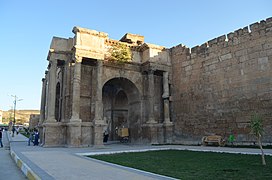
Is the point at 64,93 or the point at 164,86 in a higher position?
the point at 164,86

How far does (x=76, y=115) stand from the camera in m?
14.2

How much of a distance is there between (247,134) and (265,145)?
1.13 m

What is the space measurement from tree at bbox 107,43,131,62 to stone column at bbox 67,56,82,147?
2457 millimetres

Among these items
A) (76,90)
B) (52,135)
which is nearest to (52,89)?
(76,90)

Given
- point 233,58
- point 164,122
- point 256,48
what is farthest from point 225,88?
point 164,122

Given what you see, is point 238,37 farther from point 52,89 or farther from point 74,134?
point 52,89

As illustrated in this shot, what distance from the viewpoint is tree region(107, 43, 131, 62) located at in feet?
53.8

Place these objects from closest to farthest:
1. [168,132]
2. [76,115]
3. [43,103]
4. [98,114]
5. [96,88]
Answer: [76,115], [98,114], [96,88], [168,132], [43,103]

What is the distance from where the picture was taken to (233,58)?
44.7 feet

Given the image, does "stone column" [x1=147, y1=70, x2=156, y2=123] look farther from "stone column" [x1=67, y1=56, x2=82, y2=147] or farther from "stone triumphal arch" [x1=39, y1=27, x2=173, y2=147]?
"stone column" [x1=67, y1=56, x2=82, y2=147]

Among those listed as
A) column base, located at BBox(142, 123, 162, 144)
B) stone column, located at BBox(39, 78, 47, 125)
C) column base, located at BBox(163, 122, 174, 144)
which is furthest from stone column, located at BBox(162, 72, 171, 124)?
stone column, located at BBox(39, 78, 47, 125)

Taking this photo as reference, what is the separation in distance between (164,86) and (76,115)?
21.7ft

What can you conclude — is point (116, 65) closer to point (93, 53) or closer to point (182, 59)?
point (93, 53)

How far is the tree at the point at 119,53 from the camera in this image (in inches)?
645
